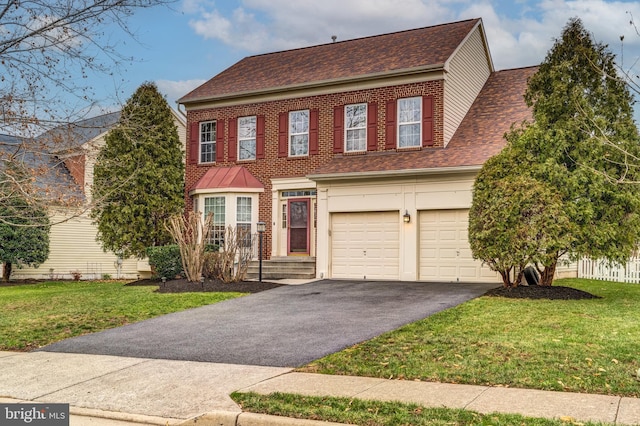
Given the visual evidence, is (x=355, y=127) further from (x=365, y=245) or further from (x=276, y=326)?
(x=276, y=326)

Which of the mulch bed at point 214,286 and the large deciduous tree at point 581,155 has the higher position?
the large deciduous tree at point 581,155

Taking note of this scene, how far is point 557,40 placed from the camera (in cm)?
1614

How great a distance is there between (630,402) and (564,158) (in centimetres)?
990

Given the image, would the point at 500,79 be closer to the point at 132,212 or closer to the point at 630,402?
the point at 132,212

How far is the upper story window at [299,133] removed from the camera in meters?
22.4

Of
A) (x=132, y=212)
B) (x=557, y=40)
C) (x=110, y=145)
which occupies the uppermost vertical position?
(x=557, y=40)

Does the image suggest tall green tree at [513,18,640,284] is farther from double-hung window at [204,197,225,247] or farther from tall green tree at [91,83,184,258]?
tall green tree at [91,83,184,258]

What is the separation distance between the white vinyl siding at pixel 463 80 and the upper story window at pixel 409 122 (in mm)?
830

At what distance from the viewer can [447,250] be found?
1894 cm

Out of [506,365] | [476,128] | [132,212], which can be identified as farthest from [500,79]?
[506,365]

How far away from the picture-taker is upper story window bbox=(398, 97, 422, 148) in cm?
2067

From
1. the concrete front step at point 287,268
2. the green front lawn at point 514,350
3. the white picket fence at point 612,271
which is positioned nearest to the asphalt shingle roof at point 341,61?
the concrete front step at point 287,268

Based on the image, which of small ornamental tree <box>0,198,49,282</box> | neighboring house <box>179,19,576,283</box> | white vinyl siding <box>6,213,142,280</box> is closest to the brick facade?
neighboring house <box>179,19,576,283</box>

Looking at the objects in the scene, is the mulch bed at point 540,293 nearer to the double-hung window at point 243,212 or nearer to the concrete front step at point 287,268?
the concrete front step at point 287,268
